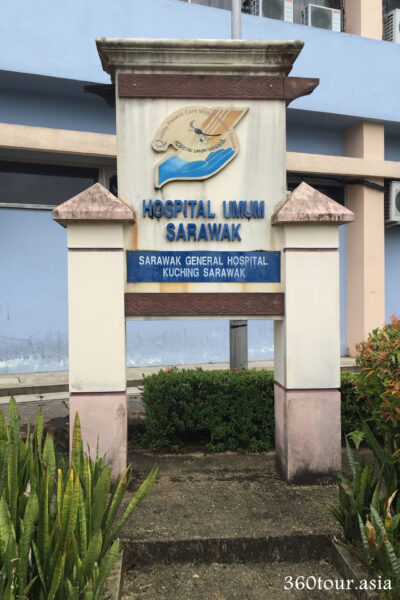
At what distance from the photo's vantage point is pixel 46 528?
2357 mm

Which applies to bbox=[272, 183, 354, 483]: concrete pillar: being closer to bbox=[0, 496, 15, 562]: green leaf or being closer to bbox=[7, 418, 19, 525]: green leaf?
bbox=[7, 418, 19, 525]: green leaf

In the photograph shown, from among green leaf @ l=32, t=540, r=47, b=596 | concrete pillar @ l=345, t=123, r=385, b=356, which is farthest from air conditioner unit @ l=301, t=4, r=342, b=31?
green leaf @ l=32, t=540, r=47, b=596

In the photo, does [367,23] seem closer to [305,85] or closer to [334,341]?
[305,85]

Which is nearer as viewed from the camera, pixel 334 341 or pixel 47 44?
pixel 334 341

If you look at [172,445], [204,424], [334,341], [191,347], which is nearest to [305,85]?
[334,341]

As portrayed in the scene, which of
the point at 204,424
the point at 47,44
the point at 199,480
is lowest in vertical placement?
the point at 199,480

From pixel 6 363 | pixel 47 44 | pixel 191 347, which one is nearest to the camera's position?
pixel 47 44

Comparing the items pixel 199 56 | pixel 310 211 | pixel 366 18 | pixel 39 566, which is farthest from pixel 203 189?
pixel 366 18

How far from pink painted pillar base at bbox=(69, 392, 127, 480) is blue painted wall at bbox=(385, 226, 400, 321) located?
10342 mm

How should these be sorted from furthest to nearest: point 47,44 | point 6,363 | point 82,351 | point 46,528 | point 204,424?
point 6,363
point 47,44
point 204,424
point 82,351
point 46,528

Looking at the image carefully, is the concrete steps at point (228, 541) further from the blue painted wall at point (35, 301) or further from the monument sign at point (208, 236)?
the blue painted wall at point (35, 301)

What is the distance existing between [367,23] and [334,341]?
10.6 meters

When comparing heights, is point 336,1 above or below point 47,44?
above

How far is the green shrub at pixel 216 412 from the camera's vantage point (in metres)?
5.52
